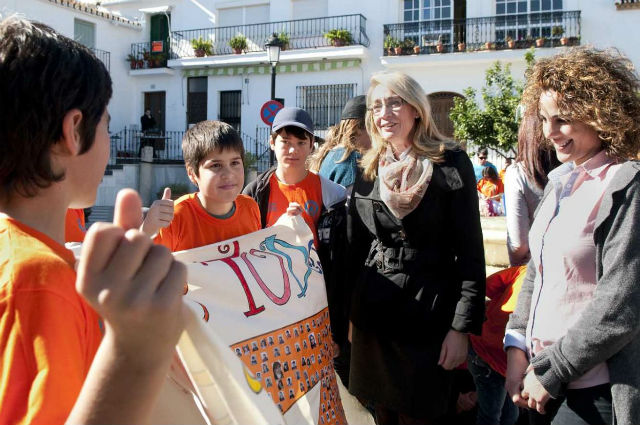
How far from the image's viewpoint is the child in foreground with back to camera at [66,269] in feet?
2.36

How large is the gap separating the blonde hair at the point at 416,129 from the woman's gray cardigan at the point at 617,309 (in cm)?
97

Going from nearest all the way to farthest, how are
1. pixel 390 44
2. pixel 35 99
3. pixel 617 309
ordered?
1. pixel 35 99
2. pixel 617 309
3. pixel 390 44

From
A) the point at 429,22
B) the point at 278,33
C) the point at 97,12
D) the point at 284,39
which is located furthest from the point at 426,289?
the point at 97,12

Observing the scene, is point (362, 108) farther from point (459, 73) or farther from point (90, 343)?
point (459, 73)

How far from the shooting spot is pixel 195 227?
2596mm

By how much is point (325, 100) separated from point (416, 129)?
18.0m

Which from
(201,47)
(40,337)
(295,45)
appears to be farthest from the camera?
(201,47)

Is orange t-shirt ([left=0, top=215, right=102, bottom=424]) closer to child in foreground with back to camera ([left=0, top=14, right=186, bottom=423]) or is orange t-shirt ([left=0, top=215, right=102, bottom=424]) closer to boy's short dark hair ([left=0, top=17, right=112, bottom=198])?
child in foreground with back to camera ([left=0, top=14, right=186, bottom=423])

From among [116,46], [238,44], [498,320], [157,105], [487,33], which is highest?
[116,46]

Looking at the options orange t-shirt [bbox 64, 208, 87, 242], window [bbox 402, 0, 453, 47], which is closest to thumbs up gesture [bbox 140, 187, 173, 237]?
orange t-shirt [bbox 64, 208, 87, 242]

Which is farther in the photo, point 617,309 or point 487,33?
point 487,33

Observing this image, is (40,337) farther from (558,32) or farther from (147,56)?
(147,56)

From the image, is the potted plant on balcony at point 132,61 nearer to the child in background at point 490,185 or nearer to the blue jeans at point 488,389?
the child in background at point 490,185

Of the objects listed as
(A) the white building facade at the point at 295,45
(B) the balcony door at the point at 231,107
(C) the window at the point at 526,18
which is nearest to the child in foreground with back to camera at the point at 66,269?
(A) the white building facade at the point at 295,45
